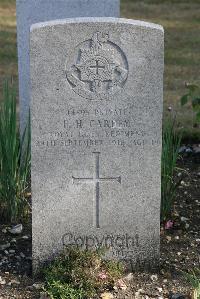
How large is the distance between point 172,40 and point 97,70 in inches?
257

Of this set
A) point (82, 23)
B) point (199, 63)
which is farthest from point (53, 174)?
point (199, 63)

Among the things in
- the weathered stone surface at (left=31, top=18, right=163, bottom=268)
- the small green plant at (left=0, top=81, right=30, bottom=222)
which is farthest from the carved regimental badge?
the small green plant at (left=0, top=81, right=30, bottom=222)

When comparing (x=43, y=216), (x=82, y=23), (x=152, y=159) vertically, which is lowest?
(x=43, y=216)

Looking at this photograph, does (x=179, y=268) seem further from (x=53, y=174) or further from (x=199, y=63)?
(x=199, y=63)

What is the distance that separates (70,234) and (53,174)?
1.07 feet

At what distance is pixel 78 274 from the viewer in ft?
13.1

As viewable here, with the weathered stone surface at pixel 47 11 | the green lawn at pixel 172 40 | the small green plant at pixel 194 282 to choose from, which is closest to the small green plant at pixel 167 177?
the small green plant at pixel 194 282

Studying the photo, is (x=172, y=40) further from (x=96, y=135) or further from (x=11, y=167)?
(x=96, y=135)

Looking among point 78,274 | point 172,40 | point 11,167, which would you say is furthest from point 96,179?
point 172,40

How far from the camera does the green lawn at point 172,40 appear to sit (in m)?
7.97

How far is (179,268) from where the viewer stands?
14.1ft

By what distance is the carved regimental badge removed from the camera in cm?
396

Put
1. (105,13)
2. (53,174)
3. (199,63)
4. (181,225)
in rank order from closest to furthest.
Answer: (53,174)
(181,225)
(105,13)
(199,63)

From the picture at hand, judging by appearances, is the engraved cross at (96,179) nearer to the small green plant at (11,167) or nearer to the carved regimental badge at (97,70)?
the carved regimental badge at (97,70)
